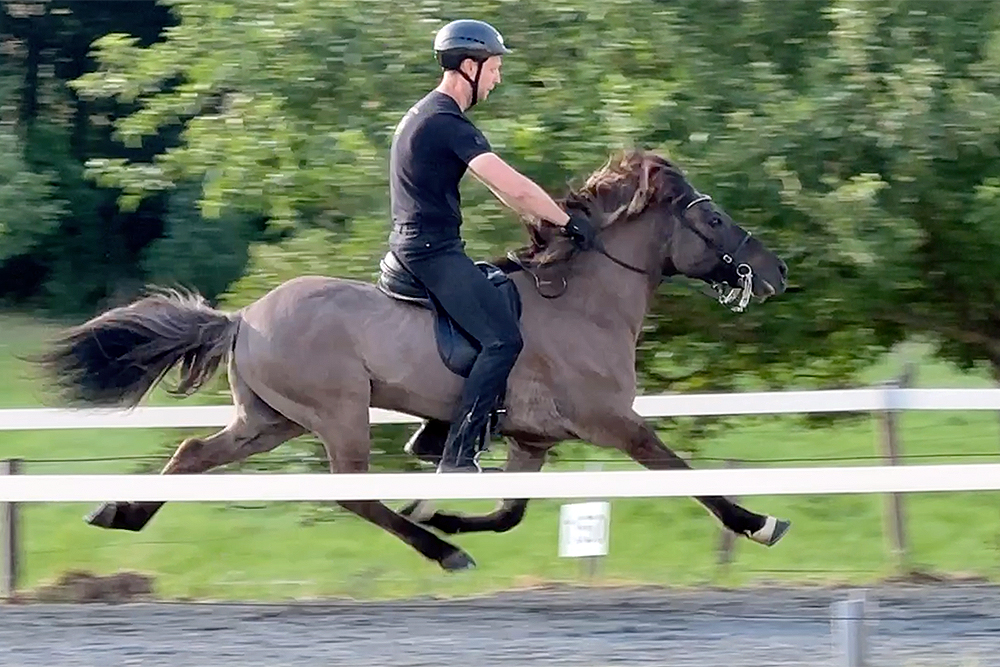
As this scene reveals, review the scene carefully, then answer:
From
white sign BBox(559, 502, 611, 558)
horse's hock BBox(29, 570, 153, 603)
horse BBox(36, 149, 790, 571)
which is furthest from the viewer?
horse's hock BBox(29, 570, 153, 603)

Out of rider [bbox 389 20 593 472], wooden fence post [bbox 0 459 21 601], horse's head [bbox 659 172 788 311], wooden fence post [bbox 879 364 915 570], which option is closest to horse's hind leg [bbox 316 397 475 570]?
rider [bbox 389 20 593 472]

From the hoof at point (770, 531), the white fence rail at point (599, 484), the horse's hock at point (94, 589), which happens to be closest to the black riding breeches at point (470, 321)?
the white fence rail at point (599, 484)

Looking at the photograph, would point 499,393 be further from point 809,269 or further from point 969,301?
point 969,301

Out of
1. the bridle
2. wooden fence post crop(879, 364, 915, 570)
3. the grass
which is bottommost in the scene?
the grass

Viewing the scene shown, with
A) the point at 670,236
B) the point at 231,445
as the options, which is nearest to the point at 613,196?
the point at 670,236

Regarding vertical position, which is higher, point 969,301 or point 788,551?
point 969,301

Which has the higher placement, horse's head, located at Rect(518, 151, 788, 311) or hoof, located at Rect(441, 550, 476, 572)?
horse's head, located at Rect(518, 151, 788, 311)

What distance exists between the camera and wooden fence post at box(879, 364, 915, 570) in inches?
347

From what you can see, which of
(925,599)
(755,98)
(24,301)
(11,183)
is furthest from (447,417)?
(24,301)

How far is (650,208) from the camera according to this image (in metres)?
7.43

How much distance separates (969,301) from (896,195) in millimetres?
1114

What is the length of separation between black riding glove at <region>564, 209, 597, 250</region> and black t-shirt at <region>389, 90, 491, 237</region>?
1.78 ft

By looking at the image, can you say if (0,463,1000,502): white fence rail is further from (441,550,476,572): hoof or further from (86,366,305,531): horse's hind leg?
(441,550,476,572): hoof

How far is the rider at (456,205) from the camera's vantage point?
6.77 metres
